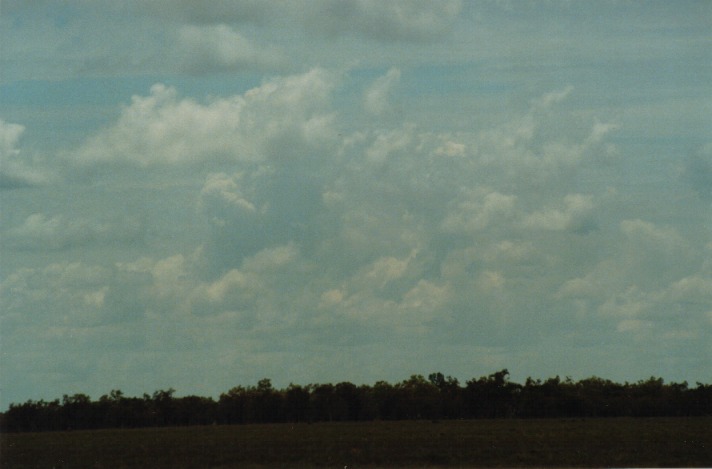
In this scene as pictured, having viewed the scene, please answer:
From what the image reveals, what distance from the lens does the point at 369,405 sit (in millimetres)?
46562

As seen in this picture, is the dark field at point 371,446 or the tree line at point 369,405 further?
the tree line at point 369,405

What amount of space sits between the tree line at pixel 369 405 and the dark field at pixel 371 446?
1.94 metres

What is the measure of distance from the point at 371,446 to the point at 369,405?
50.4 feet

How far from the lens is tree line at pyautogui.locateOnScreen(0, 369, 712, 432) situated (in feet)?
149

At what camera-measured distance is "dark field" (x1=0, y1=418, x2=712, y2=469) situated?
2770 centimetres

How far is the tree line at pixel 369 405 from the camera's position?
45.4 m

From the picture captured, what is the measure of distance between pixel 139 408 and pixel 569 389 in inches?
974

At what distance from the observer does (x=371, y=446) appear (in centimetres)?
3128

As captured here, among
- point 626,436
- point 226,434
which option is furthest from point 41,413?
point 626,436

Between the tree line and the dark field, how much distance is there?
1943 mm

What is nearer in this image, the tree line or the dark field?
the dark field

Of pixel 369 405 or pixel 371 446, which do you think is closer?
pixel 371 446

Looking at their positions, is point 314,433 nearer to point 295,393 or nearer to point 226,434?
point 226,434

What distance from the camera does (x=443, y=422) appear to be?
48719mm
